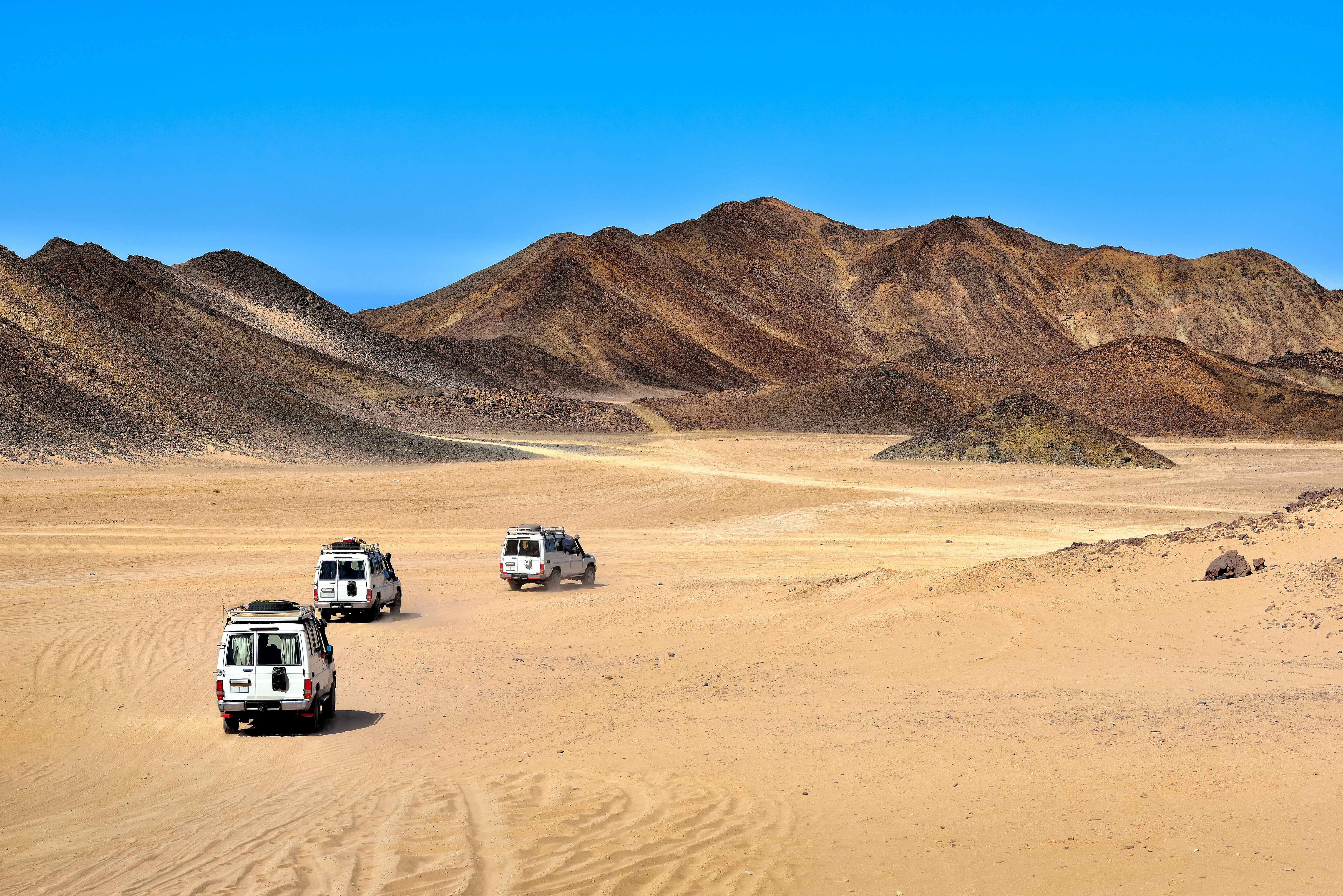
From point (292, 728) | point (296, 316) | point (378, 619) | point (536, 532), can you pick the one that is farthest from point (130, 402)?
point (296, 316)

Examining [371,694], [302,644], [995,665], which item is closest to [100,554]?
[371,694]

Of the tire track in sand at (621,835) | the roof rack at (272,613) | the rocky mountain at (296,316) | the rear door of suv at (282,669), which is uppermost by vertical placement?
the rocky mountain at (296,316)

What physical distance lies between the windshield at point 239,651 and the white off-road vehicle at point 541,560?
1379 cm

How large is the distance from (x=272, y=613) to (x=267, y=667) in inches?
25.8

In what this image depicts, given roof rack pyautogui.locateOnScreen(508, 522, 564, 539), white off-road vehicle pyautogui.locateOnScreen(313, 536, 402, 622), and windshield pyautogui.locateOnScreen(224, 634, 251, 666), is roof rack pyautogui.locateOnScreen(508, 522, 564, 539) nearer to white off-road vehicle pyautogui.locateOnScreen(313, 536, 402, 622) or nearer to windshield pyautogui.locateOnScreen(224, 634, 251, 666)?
white off-road vehicle pyautogui.locateOnScreen(313, 536, 402, 622)

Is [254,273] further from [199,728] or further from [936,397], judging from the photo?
[199,728]

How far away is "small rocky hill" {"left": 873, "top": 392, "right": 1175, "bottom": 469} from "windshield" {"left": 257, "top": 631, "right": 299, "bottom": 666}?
5903 centimetres

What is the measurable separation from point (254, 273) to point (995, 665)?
13610 centimetres

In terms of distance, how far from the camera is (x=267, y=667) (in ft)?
48.5

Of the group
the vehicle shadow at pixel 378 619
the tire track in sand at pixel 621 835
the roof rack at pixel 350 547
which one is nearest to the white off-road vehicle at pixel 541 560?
the vehicle shadow at pixel 378 619

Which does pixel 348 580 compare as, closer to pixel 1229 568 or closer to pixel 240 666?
pixel 240 666

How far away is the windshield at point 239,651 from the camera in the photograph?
48.3 feet

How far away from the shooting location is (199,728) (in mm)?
15523

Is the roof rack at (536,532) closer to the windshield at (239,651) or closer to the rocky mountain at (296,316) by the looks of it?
the windshield at (239,651)
